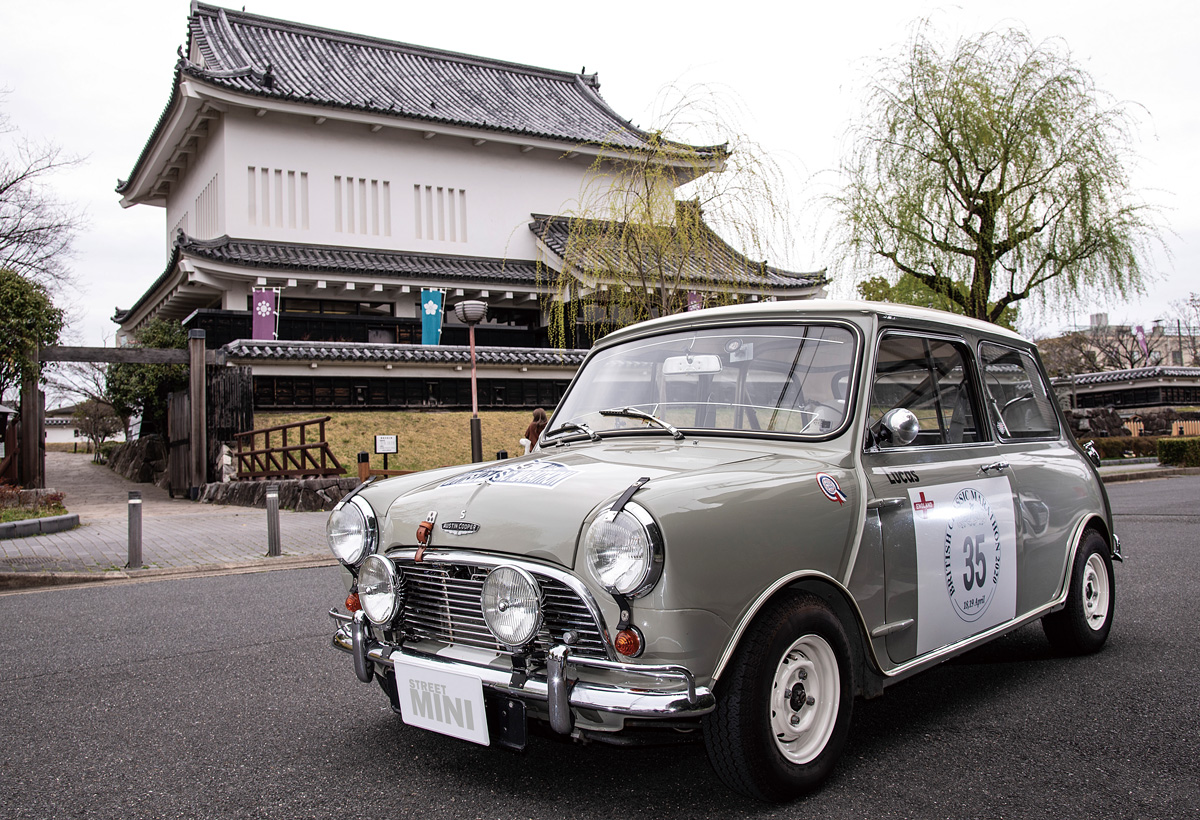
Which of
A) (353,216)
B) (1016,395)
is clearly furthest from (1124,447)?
(1016,395)

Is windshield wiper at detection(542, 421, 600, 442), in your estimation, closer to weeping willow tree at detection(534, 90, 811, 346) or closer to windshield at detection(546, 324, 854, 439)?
windshield at detection(546, 324, 854, 439)

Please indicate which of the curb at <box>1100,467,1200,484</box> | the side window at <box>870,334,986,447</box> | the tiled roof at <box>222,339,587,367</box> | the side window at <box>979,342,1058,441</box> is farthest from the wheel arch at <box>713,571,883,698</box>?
the tiled roof at <box>222,339,587,367</box>

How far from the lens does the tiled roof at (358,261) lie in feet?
63.1

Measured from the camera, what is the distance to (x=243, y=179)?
2062 centimetres

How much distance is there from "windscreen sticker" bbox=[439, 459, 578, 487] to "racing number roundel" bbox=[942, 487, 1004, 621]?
1576 millimetres

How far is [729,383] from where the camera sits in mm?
3479

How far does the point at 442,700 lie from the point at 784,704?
107cm

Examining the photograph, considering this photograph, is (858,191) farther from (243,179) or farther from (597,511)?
(597,511)

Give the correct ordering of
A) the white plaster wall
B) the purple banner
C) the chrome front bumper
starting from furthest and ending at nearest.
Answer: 1. the white plaster wall
2. the purple banner
3. the chrome front bumper

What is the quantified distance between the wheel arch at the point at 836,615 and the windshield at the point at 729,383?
2.12 feet

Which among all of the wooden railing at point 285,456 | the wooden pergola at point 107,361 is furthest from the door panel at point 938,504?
the wooden pergola at point 107,361

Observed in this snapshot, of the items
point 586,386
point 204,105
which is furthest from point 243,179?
point 586,386

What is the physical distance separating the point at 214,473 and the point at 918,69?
16473mm

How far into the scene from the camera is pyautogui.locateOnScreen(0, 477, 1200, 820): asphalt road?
2686 millimetres
